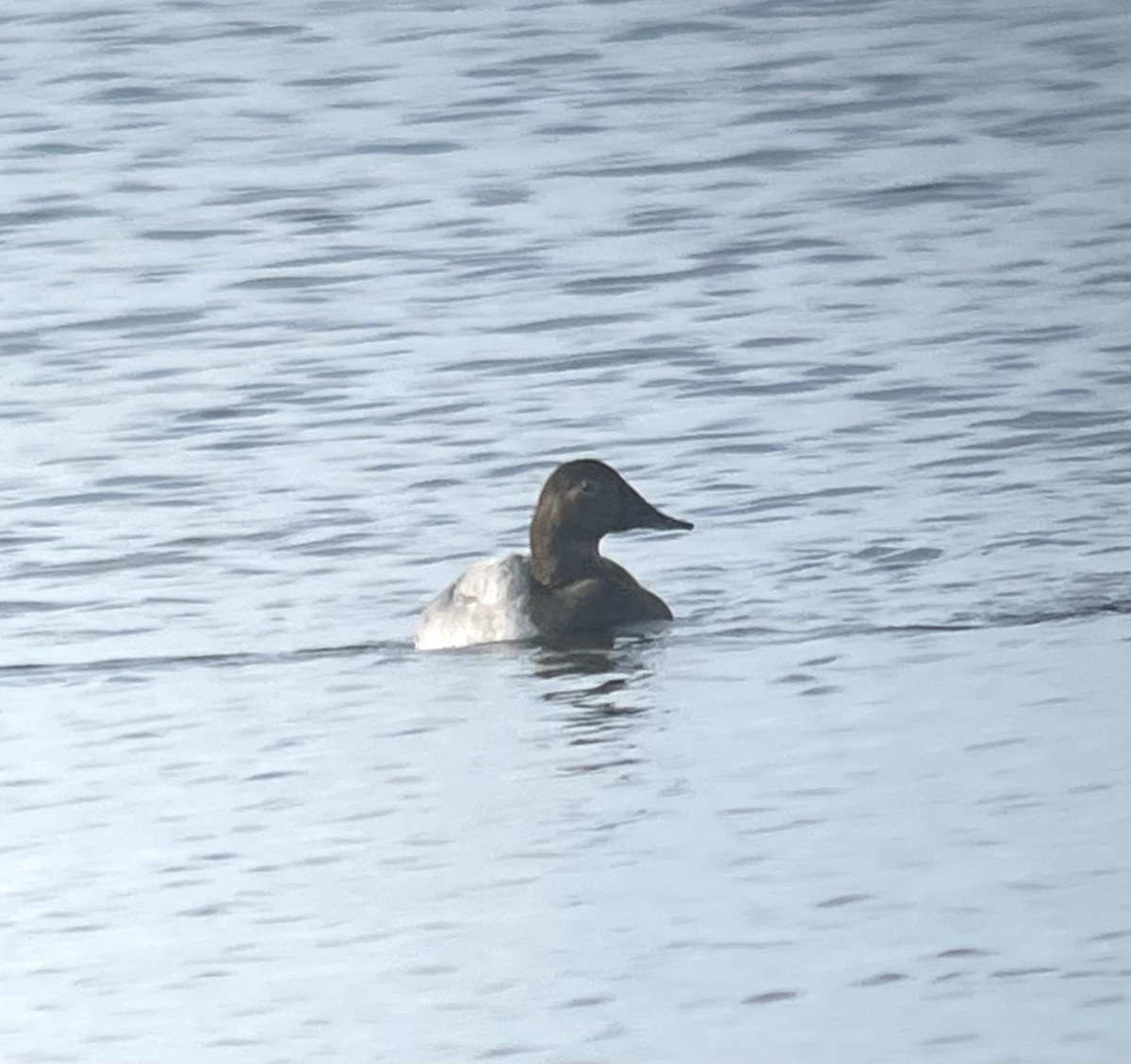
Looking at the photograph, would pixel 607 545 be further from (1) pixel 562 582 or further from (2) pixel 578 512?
(1) pixel 562 582

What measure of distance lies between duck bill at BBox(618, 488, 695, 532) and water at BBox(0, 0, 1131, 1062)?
0.23 metres

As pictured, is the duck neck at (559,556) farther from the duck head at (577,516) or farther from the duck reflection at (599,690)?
the duck reflection at (599,690)

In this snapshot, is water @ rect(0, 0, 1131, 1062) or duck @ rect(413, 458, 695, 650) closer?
water @ rect(0, 0, 1131, 1062)

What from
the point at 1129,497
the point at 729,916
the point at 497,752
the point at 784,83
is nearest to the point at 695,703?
the point at 497,752

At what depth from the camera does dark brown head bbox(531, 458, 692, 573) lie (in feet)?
46.2

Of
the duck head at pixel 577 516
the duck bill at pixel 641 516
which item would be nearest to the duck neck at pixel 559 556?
the duck head at pixel 577 516

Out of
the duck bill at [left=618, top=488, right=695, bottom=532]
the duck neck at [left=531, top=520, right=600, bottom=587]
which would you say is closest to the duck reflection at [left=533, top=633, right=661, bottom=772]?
the duck neck at [left=531, top=520, right=600, bottom=587]

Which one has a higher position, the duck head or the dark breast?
the duck head

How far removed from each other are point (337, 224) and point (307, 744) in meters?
12.5

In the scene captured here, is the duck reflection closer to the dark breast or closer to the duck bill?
the dark breast

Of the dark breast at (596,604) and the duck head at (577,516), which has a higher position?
the duck head at (577,516)

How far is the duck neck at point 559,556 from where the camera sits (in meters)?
14.0

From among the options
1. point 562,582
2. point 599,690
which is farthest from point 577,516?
point 599,690

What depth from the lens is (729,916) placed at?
30.0 feet
